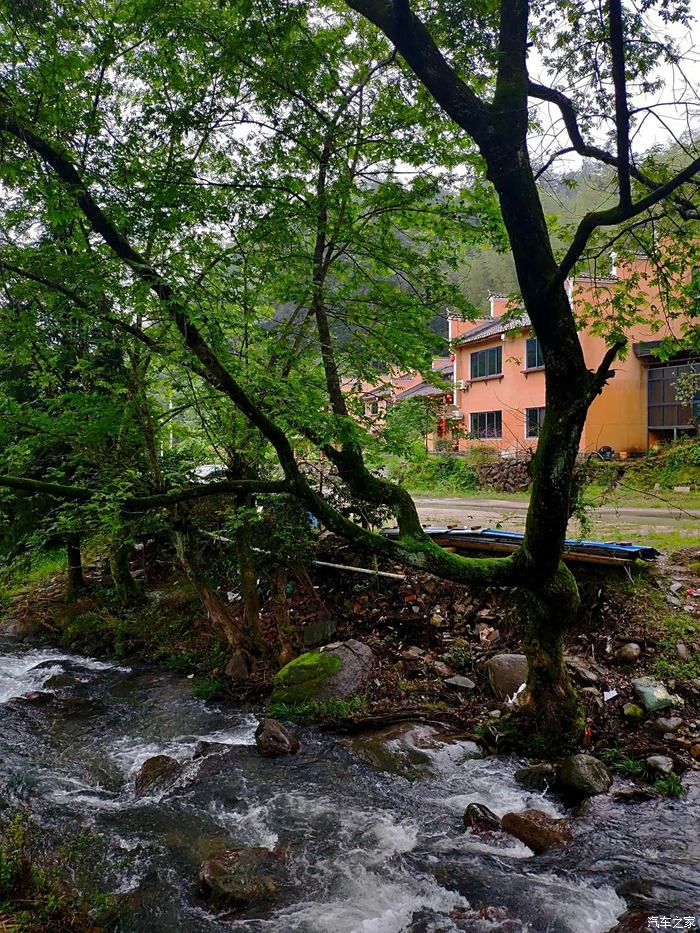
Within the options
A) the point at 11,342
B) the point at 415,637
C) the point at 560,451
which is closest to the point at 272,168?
the point at 11,342

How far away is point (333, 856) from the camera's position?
4750 mm

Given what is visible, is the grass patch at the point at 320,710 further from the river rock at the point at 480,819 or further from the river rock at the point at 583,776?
the river rock at the point at 583,776

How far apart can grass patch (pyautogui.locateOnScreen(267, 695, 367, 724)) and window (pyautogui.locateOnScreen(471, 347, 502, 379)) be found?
20.0 metres

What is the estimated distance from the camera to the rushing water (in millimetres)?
4051

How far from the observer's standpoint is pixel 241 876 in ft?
14.3

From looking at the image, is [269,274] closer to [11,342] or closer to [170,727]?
[11,342]

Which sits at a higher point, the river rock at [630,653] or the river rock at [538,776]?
the river rock at [630,653]

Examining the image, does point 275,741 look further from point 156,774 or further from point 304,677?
point 156,774

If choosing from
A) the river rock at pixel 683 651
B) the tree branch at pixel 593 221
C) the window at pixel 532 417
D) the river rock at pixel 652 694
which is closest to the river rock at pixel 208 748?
the river rock at pixel 652 694

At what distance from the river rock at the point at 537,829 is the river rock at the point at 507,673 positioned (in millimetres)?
1725

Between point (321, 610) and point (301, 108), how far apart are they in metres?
7.11

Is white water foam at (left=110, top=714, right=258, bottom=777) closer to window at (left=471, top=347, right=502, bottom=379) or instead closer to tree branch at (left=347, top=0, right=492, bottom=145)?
tree branch at (left=347, top=0, right=492, bottom=145)

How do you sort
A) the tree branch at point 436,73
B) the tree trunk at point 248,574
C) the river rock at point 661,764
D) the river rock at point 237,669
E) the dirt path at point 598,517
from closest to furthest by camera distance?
the tree branch at point 436,73, the river rock at point 661,764, the river rock at point 237,669, the tree trunk at point 248,574, the dirt path at point 598,517

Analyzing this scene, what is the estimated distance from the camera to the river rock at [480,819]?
4992 millimetres
